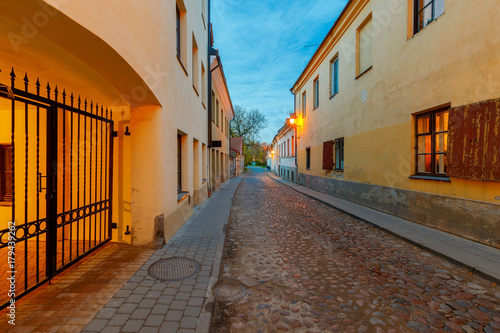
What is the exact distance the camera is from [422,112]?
601cm

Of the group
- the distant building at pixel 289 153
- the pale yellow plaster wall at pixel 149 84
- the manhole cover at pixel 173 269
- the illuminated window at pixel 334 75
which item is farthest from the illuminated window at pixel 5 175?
the distant building at pixel 289 153

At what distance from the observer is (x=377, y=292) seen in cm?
298

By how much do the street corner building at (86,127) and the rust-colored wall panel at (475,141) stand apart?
6132 millimetres

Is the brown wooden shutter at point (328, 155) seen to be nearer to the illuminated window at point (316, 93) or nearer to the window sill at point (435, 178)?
the illuminated window at point (316, 93)

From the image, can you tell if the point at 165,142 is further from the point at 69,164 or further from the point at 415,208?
the point at 415,208

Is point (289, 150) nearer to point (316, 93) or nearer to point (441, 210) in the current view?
point (316, 93)

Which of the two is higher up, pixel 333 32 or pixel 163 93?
pixel 333 32

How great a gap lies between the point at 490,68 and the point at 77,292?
762 centimetres

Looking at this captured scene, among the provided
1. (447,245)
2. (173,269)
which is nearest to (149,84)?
(173,269)

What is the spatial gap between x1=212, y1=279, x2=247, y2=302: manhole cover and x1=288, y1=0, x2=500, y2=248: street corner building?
4.82 m

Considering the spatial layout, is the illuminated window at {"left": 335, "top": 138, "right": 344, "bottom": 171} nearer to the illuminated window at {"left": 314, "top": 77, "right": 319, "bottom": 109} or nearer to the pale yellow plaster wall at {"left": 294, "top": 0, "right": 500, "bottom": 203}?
the pale yellow plaster wall at {"left": 294, "top": 0, "right": 500, "bottom": 203}

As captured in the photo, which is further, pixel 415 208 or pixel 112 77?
pixel 415 208

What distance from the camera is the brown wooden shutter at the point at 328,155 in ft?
37.8

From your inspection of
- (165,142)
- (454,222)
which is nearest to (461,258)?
(454,222)
